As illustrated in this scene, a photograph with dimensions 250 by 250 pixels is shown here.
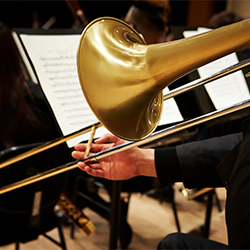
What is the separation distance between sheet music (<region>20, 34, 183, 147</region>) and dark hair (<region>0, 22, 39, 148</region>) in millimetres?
233

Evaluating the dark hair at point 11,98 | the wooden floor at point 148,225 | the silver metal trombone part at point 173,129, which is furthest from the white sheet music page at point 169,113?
the wooden floor at point 148,225

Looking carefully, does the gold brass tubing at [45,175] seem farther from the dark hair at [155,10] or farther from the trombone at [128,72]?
the dark hair at [155,10]

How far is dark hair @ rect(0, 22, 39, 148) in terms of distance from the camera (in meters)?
1.03

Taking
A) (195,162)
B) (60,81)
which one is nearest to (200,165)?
(195,162)

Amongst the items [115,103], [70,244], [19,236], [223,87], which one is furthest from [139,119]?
[70,244]

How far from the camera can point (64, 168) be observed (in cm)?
70

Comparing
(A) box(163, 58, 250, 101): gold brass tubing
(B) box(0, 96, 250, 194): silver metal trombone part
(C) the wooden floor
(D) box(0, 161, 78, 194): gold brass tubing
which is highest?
(A) box(163, 58, 250, 101): gold brass tubing

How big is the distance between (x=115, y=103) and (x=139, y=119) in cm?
7

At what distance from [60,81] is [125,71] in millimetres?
395

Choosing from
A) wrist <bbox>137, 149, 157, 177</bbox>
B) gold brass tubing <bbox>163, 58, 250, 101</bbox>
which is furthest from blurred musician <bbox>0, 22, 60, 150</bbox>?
gold brass tubing <bbox>163, 58, 250, 101</bbox>

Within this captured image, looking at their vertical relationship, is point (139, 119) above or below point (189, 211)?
above

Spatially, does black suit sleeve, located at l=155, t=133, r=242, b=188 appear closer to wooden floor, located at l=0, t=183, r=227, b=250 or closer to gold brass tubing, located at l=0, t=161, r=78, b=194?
gold brass tubing, located at l=0, t=161, r=78, b=194

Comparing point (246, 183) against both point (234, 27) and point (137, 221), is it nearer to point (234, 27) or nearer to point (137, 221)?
point (234, 27)

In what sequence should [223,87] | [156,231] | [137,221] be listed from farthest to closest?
[137,221], [156,231], [223,87]
